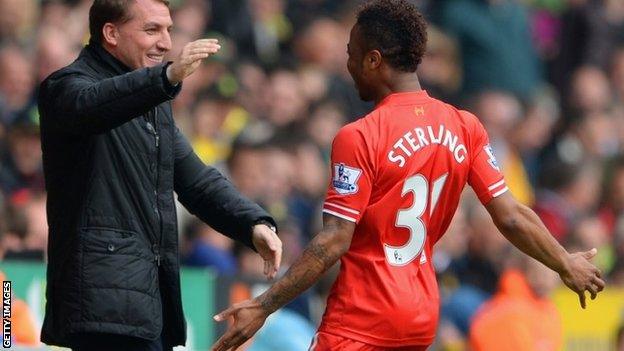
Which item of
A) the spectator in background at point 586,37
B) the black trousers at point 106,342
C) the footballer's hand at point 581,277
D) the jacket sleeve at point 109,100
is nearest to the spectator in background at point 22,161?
the black trousers at point 106,342

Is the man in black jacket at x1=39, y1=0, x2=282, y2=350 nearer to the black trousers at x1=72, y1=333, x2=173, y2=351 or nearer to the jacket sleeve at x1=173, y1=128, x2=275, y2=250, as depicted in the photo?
the black trousers at x1=72, y1=333, x2=173, y2=351

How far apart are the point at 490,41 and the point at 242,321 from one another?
32.2ft

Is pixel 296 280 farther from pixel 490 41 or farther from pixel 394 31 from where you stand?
pixel 490 41

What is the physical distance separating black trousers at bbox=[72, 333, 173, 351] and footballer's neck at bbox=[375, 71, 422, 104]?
4.65ft

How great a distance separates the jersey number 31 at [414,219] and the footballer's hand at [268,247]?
53 centimetres

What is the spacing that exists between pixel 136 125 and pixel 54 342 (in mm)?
934

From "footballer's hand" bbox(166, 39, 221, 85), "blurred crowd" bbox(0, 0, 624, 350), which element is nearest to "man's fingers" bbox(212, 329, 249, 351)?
"footballer's hand" bbox(166, 39, 221, 85)

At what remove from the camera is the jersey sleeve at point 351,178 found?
21.8ft

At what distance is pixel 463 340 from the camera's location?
1158cm

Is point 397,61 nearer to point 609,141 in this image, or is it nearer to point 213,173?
point 213,173

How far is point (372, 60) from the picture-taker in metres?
6.82

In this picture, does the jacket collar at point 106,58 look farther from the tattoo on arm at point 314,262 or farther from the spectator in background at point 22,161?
the spectator in background at point 22,161

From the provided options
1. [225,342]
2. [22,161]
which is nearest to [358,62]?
[225,342]

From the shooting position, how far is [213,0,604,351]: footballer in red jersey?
21.9ft
